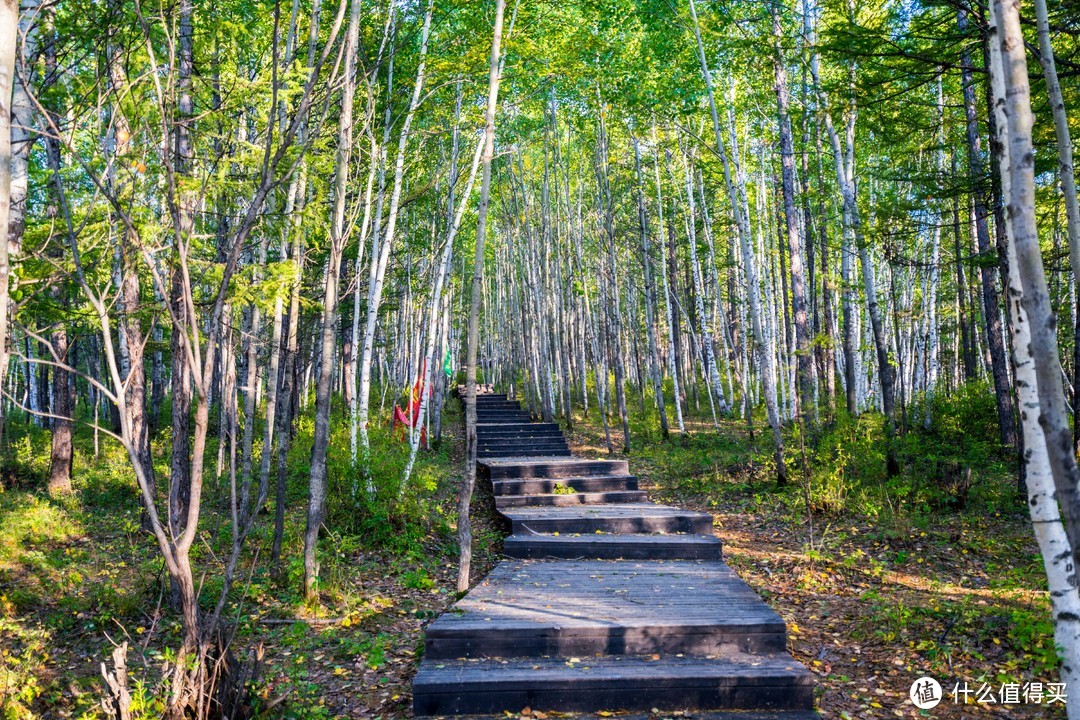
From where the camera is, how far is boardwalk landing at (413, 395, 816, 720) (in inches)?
174

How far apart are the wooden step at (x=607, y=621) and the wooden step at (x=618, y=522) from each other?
5.46 ft

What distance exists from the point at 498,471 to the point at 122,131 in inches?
284

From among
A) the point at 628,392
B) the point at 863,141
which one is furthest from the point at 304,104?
the point at 628,392

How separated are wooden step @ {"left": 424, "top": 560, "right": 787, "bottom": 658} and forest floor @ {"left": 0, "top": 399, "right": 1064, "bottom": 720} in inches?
19.2

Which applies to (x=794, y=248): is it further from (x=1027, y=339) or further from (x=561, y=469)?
(x=1027, y=339)

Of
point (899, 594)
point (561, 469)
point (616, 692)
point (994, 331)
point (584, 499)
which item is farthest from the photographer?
point (561, 469)

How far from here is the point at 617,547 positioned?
737cm

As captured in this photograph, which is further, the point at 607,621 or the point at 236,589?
the point at 236,589

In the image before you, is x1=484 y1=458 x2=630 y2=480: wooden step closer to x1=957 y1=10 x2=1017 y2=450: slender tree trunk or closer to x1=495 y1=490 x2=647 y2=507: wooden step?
x1=495 y1=490 x2=647 y2=507: wooden step

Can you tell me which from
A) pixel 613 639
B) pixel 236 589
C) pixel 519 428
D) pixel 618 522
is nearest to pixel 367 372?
pixel 236 589

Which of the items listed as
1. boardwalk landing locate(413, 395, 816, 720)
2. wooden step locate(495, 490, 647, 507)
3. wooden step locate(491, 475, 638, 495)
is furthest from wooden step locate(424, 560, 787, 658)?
wooden step locate(491, 475, 638, 495)

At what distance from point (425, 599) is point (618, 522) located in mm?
2624

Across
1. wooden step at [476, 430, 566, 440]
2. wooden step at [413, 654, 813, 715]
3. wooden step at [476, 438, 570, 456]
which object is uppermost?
wooden step at [476, 430, 566, 440]

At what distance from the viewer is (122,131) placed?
5445 millimetres
